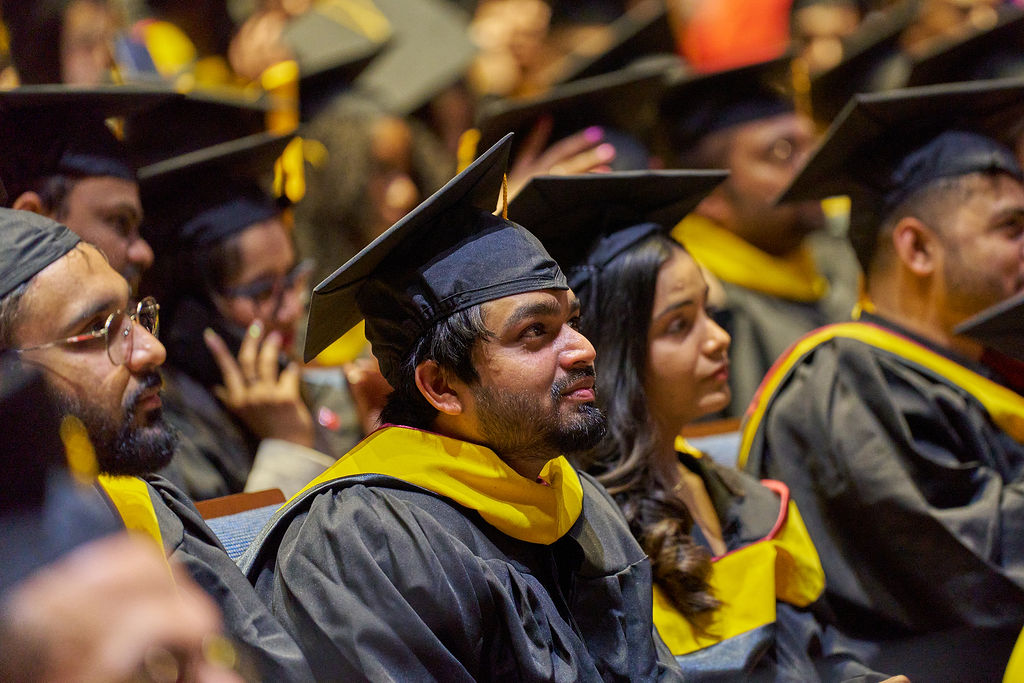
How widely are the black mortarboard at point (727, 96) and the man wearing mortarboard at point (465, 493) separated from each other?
2581 millimetres

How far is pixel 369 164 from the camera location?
456 cm

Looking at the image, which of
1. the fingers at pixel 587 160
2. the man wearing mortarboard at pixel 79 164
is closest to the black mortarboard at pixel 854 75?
the fingers at pixel 587 160

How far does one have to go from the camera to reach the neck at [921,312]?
2840 millimetres

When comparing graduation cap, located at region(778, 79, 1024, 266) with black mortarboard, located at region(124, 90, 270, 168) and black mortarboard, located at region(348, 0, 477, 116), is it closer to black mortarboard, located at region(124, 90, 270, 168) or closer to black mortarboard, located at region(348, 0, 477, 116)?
black mortarboard, located at region(124, 90, 270, 168)

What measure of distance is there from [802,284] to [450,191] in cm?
299

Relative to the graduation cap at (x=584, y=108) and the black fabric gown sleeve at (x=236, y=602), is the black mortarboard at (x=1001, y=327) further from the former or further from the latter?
the black fabric gown sleeve at (x=236, y=602)

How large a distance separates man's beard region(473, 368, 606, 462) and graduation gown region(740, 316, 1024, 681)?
3.55 feet

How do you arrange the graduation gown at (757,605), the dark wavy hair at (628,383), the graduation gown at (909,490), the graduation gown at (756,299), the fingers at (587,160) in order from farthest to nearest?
the graduation gown at (756,299), the fingers at (587,160), the graduation gown at (909,490), the dark wavy hair at (628,383), the graduation gown at (757,605)

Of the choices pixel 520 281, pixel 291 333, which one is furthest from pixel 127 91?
pixel 520 281

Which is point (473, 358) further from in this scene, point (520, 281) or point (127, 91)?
point (127, 91)

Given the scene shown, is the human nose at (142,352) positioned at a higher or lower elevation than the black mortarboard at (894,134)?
lower

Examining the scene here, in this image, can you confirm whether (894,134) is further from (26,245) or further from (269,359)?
(26,245)

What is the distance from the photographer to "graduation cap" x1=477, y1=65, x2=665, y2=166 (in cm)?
341

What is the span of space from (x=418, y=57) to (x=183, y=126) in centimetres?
237
